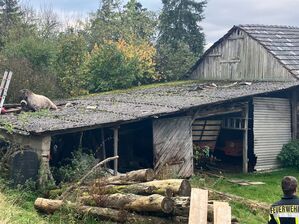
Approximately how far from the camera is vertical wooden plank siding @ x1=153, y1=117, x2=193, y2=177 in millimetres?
14916

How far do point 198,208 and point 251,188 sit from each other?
22.5ft

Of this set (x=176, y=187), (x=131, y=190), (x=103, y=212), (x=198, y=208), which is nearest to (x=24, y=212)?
(x=103, y=212)

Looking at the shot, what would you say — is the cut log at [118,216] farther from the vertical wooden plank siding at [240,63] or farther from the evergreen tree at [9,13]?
the evergreen tree at [9,13]

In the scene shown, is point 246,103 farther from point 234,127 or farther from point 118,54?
point 118,54

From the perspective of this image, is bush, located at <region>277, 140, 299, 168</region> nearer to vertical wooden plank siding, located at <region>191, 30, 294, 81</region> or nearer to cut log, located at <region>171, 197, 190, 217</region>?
vertical wooden plank siding, located at <region>191, 30, 294, 81</region>

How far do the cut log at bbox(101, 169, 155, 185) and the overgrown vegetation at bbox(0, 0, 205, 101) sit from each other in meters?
13.0

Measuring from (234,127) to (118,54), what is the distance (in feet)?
34.8

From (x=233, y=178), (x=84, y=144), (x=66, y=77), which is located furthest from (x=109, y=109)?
(x=66, y=77)

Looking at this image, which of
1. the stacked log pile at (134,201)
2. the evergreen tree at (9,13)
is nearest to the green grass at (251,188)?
the stacked log pile at (134,201)

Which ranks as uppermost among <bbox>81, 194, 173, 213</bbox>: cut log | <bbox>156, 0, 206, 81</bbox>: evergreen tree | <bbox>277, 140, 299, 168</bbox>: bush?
<bbox>156, 0, 206, 81</bbox>: evergreen tree

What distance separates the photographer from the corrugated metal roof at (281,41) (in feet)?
65.5

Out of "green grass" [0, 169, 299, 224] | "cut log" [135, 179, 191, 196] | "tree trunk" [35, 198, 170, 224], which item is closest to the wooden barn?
"green grass" [0, 169, 299, 224]

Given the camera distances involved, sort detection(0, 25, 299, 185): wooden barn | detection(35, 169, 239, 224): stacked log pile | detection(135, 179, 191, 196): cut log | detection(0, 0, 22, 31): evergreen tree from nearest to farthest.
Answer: detection(35, 169, 239, 224): stacked log pile, detection(135, 179, 191, 196): cut log, detection(0, 25, 299, 185): wooden barn, detection(0, 0, 22, 31): evergreen tree

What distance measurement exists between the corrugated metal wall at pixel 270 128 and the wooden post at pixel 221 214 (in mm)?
10197
